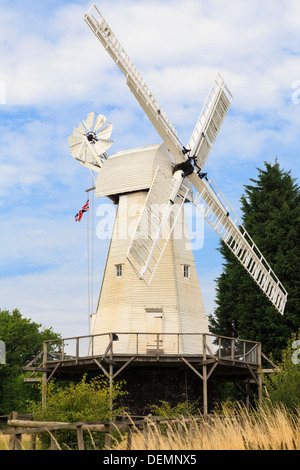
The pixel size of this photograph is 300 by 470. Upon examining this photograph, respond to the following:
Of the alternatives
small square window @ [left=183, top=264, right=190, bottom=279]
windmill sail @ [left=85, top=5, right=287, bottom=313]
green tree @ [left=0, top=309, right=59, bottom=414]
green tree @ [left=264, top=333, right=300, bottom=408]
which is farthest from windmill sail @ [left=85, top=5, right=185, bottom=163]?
green tree @ [left=0, top=309, right=59, bottom=414]

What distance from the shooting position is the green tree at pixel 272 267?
32.3 meters

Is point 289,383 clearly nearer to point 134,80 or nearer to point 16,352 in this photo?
point 134,80

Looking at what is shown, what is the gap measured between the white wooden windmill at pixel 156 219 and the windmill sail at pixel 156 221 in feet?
0.13

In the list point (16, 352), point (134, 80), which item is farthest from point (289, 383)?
point (16, 352)

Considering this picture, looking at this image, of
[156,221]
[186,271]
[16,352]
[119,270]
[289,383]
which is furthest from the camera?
[16,352]

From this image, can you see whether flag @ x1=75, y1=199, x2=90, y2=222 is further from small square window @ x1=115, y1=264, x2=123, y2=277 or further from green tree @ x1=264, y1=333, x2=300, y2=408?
green tree @ x1=264, y1=333, x2=300, y2=408

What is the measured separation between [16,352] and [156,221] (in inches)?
1037

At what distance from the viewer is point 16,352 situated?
153 ft

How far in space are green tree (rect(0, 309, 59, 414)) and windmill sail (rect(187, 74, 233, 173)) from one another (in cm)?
2308

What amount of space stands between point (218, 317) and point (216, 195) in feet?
46.6

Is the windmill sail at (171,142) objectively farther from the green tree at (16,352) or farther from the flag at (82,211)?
the green tree at (16,352)

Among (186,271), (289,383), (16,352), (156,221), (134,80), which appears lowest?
(289,383)

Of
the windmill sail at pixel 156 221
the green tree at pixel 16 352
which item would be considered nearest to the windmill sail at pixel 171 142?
the windmill sail at pixel 156 221

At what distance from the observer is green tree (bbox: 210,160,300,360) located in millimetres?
32344
